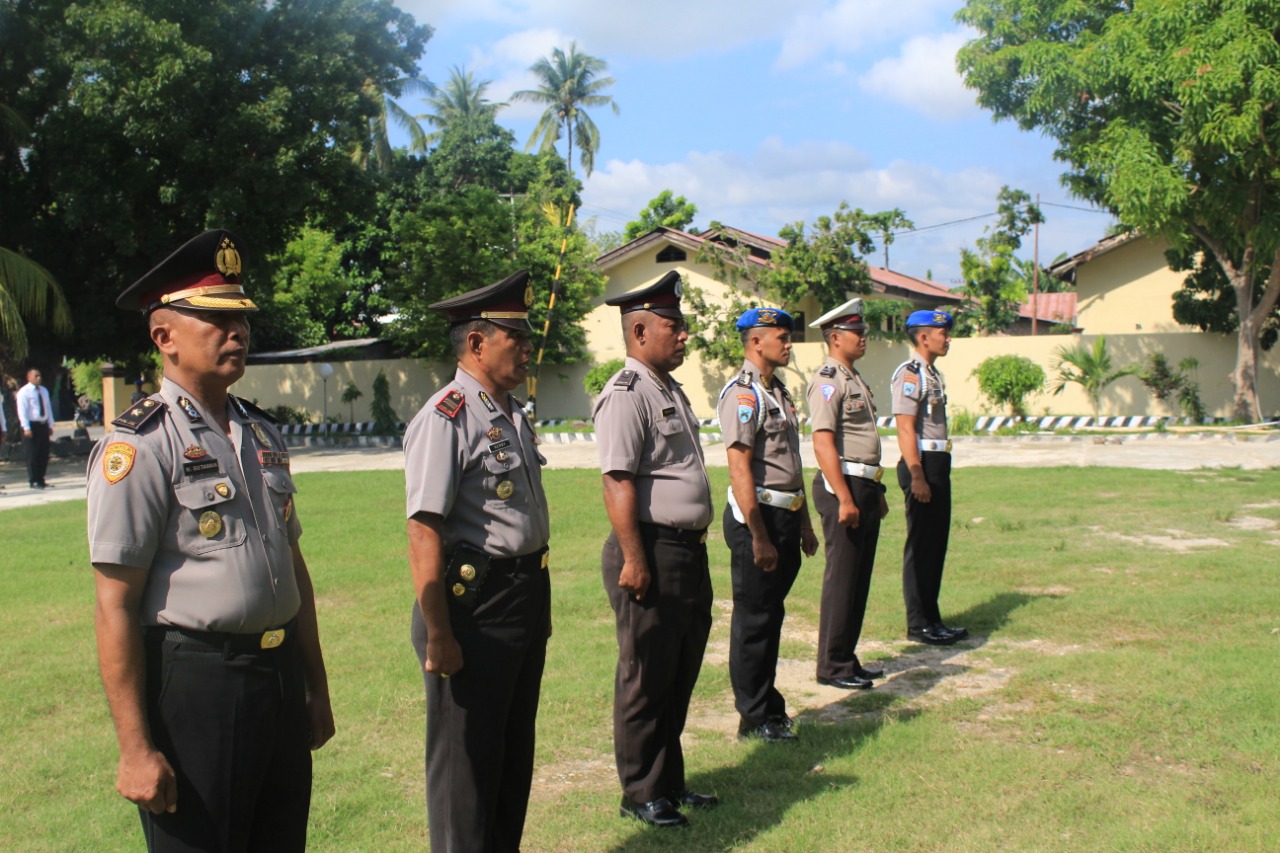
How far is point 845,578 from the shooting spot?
19.3ft

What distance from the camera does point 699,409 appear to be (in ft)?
99.1

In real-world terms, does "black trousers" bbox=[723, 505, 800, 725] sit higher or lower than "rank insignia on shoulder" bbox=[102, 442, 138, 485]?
lower

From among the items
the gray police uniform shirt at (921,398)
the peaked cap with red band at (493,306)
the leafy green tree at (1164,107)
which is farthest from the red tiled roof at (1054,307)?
the peaked cap with red band at (493,306)

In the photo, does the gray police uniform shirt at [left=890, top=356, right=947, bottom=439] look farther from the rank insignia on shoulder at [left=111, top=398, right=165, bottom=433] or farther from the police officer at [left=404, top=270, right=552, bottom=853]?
the rank insignia on shoulder at [left=111, top=398, right=165, bottom=433]

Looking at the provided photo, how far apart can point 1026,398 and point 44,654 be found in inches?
892

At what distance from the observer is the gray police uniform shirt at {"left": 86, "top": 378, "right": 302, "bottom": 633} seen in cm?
248

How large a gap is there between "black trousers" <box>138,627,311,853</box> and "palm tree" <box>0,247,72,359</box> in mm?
18235

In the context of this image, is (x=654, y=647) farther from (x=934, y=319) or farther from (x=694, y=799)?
(x=934, y=319)

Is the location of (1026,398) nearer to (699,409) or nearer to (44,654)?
(699,409)

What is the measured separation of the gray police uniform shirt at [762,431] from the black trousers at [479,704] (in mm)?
1746

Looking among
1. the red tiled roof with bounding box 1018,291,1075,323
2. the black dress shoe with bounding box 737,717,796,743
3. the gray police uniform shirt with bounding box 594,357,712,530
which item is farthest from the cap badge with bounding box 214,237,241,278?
the red tiled roof with bounding box 1018,291,1075,323

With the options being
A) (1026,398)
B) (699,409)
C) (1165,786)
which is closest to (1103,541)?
(1165,786)

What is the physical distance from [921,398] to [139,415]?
5176 mm

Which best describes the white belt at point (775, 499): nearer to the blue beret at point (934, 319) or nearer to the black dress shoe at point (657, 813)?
the black dress shoe at point (657, 813)
